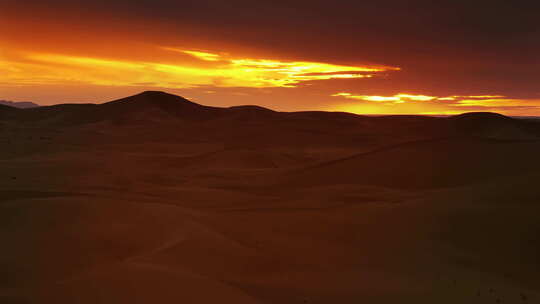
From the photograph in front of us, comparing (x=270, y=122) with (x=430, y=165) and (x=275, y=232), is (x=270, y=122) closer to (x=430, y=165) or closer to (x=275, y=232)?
(x=430, y=165)

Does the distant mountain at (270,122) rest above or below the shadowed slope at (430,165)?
above

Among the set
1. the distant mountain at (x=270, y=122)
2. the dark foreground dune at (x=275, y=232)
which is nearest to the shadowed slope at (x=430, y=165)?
the dark foreground dune at (x=275, y=232)

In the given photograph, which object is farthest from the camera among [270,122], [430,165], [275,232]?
[270,122]

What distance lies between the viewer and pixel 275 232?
920 cm

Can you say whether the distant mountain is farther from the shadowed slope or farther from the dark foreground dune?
the dark foreground dune

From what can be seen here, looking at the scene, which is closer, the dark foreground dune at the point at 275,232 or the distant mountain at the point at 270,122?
the dark foreground dune at the point at 275,232

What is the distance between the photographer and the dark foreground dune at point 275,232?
5.94 m

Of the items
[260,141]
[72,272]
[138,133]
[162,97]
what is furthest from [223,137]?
[72,272]

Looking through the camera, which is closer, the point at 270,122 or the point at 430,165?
the point at 430,165

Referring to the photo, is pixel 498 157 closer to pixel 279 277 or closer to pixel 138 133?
pixel 279 277

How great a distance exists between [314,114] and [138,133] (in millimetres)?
27395

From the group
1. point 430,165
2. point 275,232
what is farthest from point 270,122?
point 275,232

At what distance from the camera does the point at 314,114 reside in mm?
59844

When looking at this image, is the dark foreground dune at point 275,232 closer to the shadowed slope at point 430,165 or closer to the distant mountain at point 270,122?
the shadowed slope at point 430,165
